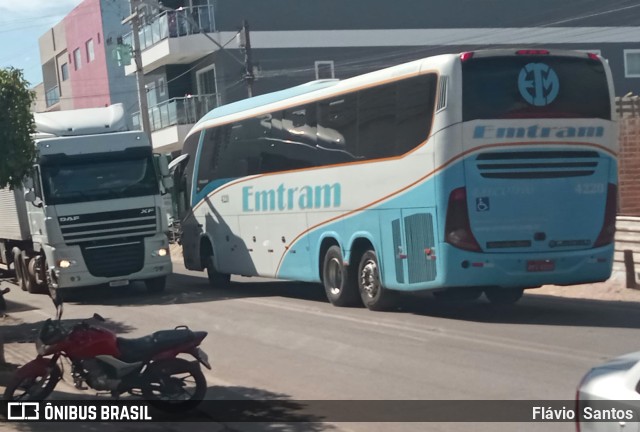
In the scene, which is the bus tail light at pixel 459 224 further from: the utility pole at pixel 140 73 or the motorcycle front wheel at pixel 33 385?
the utility pole at pixel 140 73

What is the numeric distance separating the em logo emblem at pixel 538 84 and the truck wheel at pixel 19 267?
14.5 m

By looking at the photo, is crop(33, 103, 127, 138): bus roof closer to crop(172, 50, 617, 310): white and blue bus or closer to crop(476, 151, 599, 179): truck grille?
crop(172, 50, 617, 310): white and blue bus

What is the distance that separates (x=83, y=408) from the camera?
9.72 metres

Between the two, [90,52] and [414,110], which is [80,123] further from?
[90,52]

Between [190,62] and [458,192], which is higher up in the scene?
[190,62]

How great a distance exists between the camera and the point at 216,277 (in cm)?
2311

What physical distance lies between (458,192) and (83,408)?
21.6 ft

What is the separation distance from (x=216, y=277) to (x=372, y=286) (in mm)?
7262

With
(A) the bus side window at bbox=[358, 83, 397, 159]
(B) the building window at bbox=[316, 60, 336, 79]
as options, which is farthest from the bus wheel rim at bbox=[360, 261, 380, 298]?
(B) the building window at bbox=[316, 60, 336, 79]

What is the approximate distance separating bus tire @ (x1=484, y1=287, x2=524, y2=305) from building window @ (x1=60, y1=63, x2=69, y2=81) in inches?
2159

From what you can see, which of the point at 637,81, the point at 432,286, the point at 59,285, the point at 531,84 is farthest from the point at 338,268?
the point at 637,81

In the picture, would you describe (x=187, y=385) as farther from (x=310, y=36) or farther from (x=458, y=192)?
(x=310, y=36)

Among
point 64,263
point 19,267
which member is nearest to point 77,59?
point 19,267

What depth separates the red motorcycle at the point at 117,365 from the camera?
366 inches
